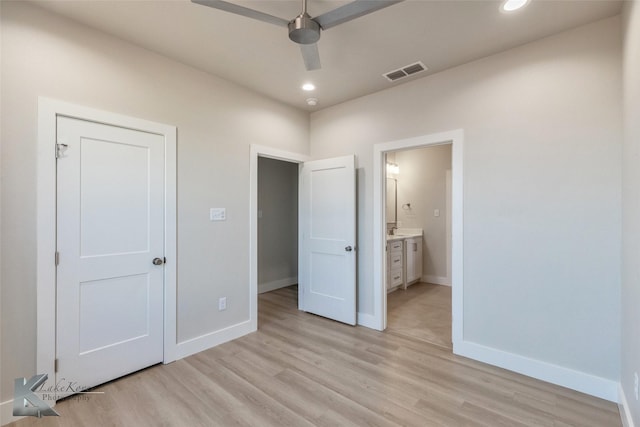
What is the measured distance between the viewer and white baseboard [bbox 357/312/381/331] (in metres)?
3.33

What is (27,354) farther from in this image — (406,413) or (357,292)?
(357,292)

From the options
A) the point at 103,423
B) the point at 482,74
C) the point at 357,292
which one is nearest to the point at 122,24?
the point at 103,423

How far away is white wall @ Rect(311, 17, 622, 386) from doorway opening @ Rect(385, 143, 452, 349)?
1757 millimetres

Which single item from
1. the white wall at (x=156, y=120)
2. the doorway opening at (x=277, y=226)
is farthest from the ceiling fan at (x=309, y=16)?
the doorway opening at (x=277, y=226)

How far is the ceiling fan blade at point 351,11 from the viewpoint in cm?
156

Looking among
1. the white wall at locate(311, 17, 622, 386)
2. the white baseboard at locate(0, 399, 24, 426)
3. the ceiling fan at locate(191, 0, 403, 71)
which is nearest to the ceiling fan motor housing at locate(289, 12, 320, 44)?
the ceiling fan at locate(191, 0, 403, 71)

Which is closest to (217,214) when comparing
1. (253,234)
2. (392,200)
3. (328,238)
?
(253,234)

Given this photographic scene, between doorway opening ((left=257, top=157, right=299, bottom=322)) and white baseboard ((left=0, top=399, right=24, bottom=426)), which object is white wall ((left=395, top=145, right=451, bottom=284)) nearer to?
doorway opening ((left=257, top=157, right=299, bottom=322))

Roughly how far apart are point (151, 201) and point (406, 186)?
457 cm

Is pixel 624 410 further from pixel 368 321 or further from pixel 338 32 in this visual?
pixel 338 32

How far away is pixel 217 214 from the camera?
117 inches

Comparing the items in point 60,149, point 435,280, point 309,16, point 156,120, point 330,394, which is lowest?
point 330,394

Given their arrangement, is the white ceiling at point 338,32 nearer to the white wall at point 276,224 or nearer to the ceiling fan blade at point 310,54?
the ceiling fan blade at point 310,54

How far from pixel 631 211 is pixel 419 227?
398cm
